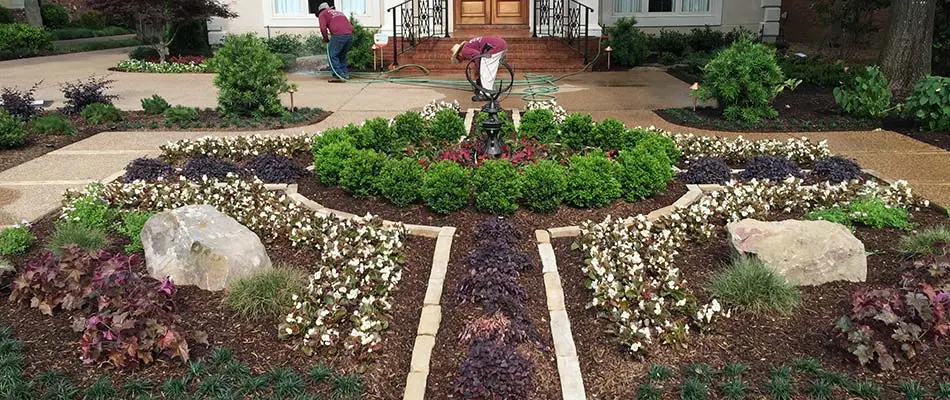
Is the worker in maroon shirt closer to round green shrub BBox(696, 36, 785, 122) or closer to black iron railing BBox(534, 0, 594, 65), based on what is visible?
black iron railing BBox(534, 0, 594, 65)

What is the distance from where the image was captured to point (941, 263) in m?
4.20

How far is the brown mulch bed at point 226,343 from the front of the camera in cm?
365

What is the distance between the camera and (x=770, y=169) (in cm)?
681

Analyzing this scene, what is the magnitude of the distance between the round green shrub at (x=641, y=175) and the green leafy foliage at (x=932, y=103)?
4.69m

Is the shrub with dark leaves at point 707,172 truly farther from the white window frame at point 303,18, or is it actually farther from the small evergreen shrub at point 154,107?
the white window frame at point 303,18

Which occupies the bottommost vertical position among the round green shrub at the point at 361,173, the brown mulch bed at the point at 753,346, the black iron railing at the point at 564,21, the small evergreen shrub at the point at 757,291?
the brown mulch bed at the point at 753,346

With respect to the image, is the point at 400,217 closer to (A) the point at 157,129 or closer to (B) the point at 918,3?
(A) the point at 157,129

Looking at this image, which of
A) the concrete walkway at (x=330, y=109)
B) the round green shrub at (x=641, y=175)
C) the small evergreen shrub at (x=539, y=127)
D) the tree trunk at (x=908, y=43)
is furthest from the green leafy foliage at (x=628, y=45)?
the round green shrub at (x=641, y=175)

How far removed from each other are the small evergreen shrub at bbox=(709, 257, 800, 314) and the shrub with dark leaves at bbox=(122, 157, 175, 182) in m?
5.04

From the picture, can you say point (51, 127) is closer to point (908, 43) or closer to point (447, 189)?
point (447, 189)

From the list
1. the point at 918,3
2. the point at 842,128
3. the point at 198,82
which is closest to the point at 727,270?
the point at 842,128

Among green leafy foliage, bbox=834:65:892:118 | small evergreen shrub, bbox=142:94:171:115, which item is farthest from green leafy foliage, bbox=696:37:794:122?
small evergreen shrub, bbox=142:94:171:115

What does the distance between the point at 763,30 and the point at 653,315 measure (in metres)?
17.3

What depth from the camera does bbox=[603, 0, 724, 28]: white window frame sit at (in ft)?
62.9
